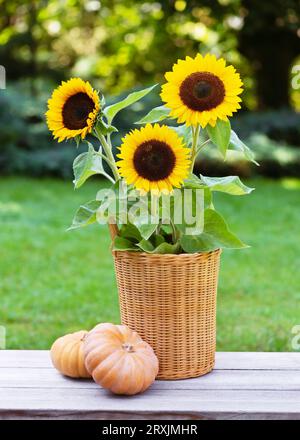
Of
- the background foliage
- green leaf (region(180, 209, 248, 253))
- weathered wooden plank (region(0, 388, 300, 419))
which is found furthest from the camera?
the background foliage

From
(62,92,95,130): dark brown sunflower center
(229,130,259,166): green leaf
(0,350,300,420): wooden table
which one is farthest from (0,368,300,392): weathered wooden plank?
(62,92,95,130): dark brown sunflower center

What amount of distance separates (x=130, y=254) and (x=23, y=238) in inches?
162

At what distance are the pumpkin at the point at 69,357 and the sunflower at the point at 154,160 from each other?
53 centimetres

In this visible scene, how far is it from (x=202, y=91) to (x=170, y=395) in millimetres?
859

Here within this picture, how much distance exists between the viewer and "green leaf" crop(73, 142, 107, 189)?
2.20 m

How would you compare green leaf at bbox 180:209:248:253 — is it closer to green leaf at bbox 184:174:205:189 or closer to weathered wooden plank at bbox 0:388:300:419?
green leaf at bbox 184:174:205:189

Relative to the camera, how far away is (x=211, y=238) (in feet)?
7.18

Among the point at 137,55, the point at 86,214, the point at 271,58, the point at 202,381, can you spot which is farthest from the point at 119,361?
the point at 137,55

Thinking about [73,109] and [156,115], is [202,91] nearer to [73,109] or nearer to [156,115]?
[156,115]

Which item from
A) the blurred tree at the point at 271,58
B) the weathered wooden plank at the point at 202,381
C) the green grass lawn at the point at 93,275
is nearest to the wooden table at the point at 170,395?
the weathered wooden plank at the point at 202,381

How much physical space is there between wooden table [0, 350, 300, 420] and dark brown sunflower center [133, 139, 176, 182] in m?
0.61

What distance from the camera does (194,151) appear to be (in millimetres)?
2215
